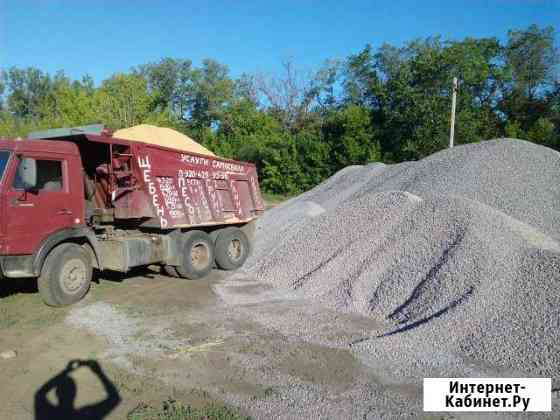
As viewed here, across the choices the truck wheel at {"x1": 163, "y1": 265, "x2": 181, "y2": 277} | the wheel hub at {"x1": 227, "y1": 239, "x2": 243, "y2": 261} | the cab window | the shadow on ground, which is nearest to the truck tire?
the cab window

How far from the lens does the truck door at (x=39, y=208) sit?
639cm

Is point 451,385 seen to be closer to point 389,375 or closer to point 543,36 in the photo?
point 389,375

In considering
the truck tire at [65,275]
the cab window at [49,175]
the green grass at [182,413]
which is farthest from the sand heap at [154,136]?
the green grass at [182,413]

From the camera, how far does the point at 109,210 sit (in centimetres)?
825

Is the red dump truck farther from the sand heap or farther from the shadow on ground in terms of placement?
the sand heap

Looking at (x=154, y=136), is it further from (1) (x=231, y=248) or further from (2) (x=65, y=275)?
(2) (x=65, y=275)

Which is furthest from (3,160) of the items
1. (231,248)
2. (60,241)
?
(231,248)

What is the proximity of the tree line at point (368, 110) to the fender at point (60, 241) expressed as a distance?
22.1 meters

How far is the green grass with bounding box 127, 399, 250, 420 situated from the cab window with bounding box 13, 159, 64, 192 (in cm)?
424

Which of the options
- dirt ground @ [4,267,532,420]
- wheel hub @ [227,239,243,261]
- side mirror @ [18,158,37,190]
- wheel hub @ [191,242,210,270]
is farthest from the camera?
wheel hub @ [227,239,243,261]

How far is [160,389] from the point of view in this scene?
4477mm

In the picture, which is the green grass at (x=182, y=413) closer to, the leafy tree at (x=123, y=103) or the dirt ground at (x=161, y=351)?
the dirt ground at (x=161, y=351)

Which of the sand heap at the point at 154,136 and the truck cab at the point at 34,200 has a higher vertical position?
the sand heap at the point at 154,136

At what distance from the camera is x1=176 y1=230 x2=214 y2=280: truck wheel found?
905 centimetres
